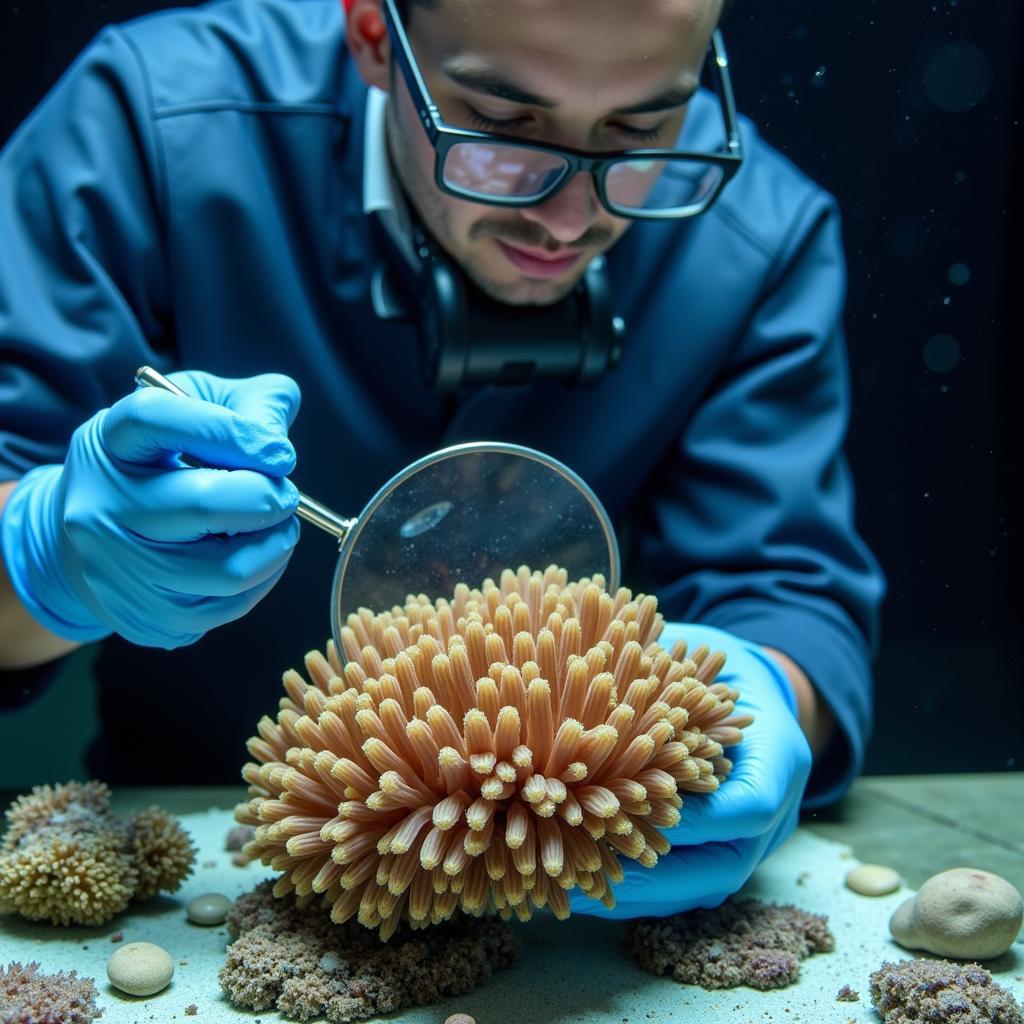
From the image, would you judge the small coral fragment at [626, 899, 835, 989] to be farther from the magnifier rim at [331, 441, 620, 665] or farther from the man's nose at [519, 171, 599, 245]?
the man's nose at [519, 171, 599, 245]

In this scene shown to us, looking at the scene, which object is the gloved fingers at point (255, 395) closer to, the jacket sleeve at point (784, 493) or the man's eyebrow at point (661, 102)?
the man's eyebrow at point (661, 102)

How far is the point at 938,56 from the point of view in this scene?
4.29 feet

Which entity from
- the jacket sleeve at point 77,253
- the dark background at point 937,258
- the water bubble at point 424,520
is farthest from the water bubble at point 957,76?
the jacket sleeve at point 77,253

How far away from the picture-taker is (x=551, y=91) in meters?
1.21

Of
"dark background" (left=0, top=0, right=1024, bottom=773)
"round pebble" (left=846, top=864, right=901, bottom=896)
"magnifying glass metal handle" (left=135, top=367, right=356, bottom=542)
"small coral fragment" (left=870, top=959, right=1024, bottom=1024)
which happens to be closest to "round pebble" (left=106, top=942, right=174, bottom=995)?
"magnifying glass metal handle" (left=135, top=367, right=356, bottom=542)

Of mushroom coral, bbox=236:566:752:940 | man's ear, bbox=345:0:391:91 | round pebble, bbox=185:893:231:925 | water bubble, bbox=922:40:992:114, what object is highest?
man's ear, bbox=345:0:391:91

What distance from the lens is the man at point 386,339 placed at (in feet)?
3.49

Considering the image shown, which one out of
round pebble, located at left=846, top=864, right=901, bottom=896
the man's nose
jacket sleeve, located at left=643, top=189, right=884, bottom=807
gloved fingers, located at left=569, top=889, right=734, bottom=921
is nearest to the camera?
gloved fingers, located at left=569, top=889, right=734, bottom=921

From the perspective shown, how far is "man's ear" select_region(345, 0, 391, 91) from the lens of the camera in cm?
144

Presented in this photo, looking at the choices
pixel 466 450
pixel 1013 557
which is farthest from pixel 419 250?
pixel 1013 557

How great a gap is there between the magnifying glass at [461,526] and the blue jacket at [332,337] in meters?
0.45

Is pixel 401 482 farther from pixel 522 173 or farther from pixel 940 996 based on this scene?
pixel 940 996

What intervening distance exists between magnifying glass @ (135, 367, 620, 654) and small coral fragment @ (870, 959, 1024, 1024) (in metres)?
0.43

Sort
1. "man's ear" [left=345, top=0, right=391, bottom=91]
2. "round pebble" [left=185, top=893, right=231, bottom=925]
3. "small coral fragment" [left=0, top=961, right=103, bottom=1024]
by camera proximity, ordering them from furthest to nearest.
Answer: "man's ear" [left=345, top=0, right=391, bottom=91], "round pebble" [left=185, top=893, right=231, bottom=925], "small coral fragment" [left=0, top=961, right=103, bottom=1024]
